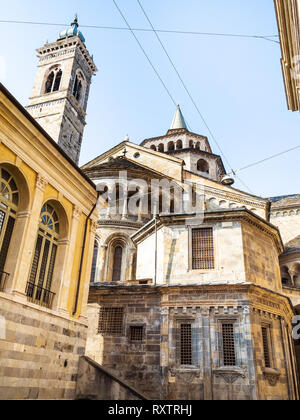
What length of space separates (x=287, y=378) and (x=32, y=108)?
42930mm

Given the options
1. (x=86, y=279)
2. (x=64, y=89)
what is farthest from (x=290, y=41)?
(x=64, y=89)

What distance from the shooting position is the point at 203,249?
623 inches

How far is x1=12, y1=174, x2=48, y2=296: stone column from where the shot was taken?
9250 millimetres

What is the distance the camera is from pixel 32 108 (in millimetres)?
44875

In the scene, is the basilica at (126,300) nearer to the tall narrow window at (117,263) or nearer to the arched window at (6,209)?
the arched window at (6,209)

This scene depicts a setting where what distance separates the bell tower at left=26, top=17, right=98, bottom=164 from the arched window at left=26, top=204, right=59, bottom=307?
3058 cm

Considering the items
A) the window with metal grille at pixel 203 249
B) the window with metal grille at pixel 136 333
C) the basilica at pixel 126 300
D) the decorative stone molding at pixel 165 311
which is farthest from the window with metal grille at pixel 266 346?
the window with metal grille at pixel 136 333

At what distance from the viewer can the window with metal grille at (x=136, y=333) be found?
14.6 meters

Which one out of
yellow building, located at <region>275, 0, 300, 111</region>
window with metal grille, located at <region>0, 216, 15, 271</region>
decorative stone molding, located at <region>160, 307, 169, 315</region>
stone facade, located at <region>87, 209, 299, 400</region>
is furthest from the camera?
decorative stone molding, located at <region>160, 307, 169, 315</region>

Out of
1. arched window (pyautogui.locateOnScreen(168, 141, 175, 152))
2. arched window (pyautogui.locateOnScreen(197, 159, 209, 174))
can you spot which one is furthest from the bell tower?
arched window (pyautogui.locateOnScreen(197, 159, 209, 174))

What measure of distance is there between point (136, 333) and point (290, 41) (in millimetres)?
12358

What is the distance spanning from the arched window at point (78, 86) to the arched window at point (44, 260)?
40.2m

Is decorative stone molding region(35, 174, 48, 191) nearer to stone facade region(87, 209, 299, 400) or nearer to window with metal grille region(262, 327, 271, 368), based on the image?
stone facade region(87, 209, 299, 400)

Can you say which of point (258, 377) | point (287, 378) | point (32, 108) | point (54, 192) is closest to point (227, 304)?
point (258, 377)
